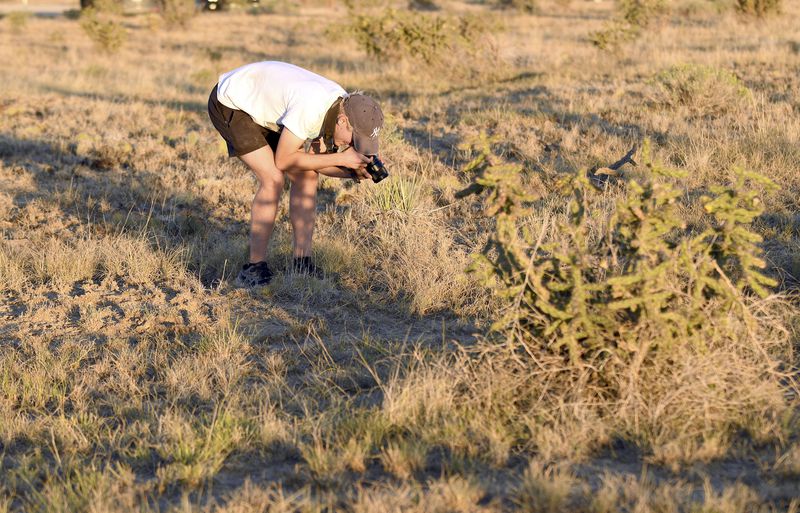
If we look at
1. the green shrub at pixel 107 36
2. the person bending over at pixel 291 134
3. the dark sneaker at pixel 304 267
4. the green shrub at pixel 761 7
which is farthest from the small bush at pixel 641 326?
the green shrub at pixel 107 36

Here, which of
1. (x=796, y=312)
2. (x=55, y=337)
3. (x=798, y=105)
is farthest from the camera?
(x=798, y=105)

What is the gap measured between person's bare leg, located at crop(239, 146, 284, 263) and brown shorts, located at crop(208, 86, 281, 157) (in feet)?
0.18

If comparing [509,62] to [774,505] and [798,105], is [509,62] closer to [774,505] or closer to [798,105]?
[798,105]

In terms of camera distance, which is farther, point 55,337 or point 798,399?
point 55,337

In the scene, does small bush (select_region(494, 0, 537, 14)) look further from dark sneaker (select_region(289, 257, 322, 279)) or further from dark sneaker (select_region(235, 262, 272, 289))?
dark sneaker (select_region(235, 262, 272, 289))

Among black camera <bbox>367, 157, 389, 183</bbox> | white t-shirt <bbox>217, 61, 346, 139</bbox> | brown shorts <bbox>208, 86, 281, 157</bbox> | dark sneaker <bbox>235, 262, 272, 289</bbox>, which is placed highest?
white t-shirt <bbox>217, 61, 346, 139</bbox>

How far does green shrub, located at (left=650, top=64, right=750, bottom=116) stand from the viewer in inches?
362

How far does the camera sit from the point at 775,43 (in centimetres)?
1349

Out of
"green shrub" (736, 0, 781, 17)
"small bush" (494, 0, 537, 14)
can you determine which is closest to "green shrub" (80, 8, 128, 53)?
"green shrub" (736, 0, 781, 17)

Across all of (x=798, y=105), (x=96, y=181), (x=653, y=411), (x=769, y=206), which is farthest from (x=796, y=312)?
(x=96, y=181)

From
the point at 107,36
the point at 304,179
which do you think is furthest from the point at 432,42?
the point at 304,179

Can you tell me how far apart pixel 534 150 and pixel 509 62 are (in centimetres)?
636

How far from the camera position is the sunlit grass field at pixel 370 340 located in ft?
10.6

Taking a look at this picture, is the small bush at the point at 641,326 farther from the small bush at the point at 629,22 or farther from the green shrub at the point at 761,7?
the green shrub at the point at 761,7
